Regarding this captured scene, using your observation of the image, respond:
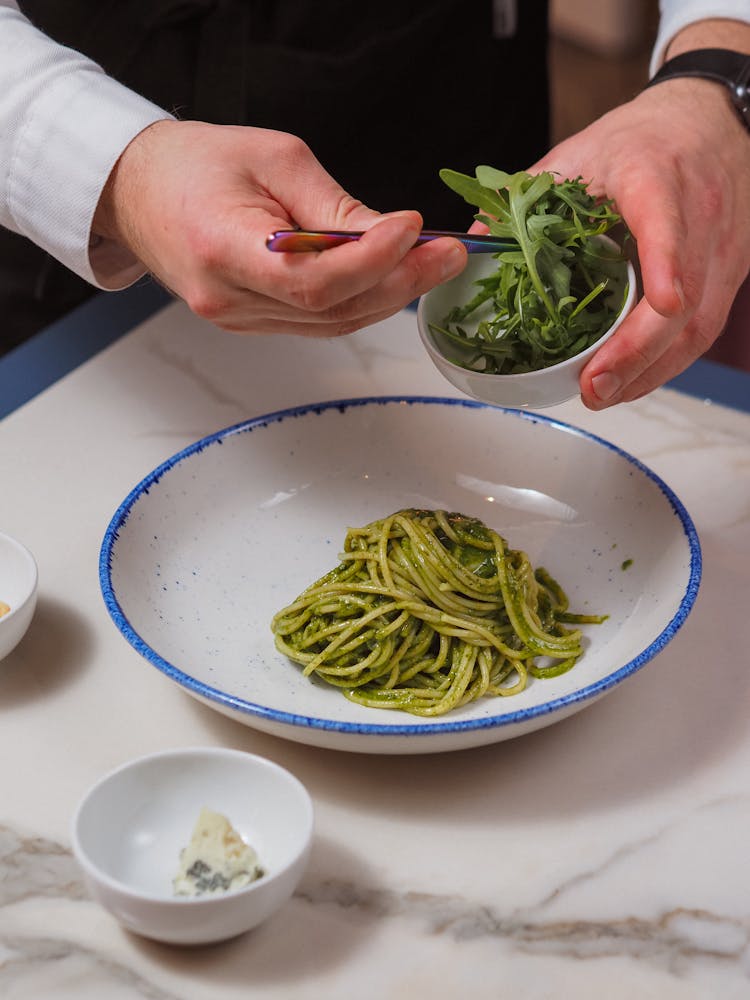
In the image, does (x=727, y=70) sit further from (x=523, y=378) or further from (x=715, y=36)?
(x=523, y=378)

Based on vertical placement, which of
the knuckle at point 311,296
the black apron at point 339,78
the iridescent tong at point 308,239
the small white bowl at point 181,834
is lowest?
the small white bowl at point 181,834

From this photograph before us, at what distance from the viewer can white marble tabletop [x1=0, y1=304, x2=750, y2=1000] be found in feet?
3.27

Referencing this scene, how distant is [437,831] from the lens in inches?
44.7

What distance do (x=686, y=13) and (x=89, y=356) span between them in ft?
3.51

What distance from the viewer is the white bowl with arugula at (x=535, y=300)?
4.16 feet

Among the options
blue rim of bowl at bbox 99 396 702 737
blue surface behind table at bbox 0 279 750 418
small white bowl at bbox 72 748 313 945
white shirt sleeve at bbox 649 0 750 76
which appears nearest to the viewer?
small white bowl at bbox 72 748 313 945

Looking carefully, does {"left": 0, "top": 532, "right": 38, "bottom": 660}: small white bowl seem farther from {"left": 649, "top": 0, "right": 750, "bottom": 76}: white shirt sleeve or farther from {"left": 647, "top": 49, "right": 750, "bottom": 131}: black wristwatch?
{"left": 649, "top": 0, "right": 750, "bottom": 76}: white shirt sleeve

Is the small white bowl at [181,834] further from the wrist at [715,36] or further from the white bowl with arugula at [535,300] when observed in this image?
the wrist at [715,36]

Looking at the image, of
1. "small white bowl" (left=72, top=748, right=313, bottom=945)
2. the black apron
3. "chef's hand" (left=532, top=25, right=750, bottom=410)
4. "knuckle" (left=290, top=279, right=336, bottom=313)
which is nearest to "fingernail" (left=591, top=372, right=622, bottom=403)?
"chef's hand" (left=532, top=25, right=750, bottom=410)

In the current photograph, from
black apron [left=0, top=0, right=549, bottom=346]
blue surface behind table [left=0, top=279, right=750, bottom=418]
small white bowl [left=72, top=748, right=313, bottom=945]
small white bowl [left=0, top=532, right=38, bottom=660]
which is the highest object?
black apron [left=0, top=0, right=549, bottom=346]

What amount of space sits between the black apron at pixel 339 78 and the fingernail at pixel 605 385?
3.24 ft

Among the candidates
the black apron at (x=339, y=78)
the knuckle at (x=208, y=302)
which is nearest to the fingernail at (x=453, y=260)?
the knuckle at (x=208, y=302)

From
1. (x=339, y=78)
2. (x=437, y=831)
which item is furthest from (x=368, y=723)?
(x=339, y=78)

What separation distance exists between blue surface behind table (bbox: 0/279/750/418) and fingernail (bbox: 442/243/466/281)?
824 mm
